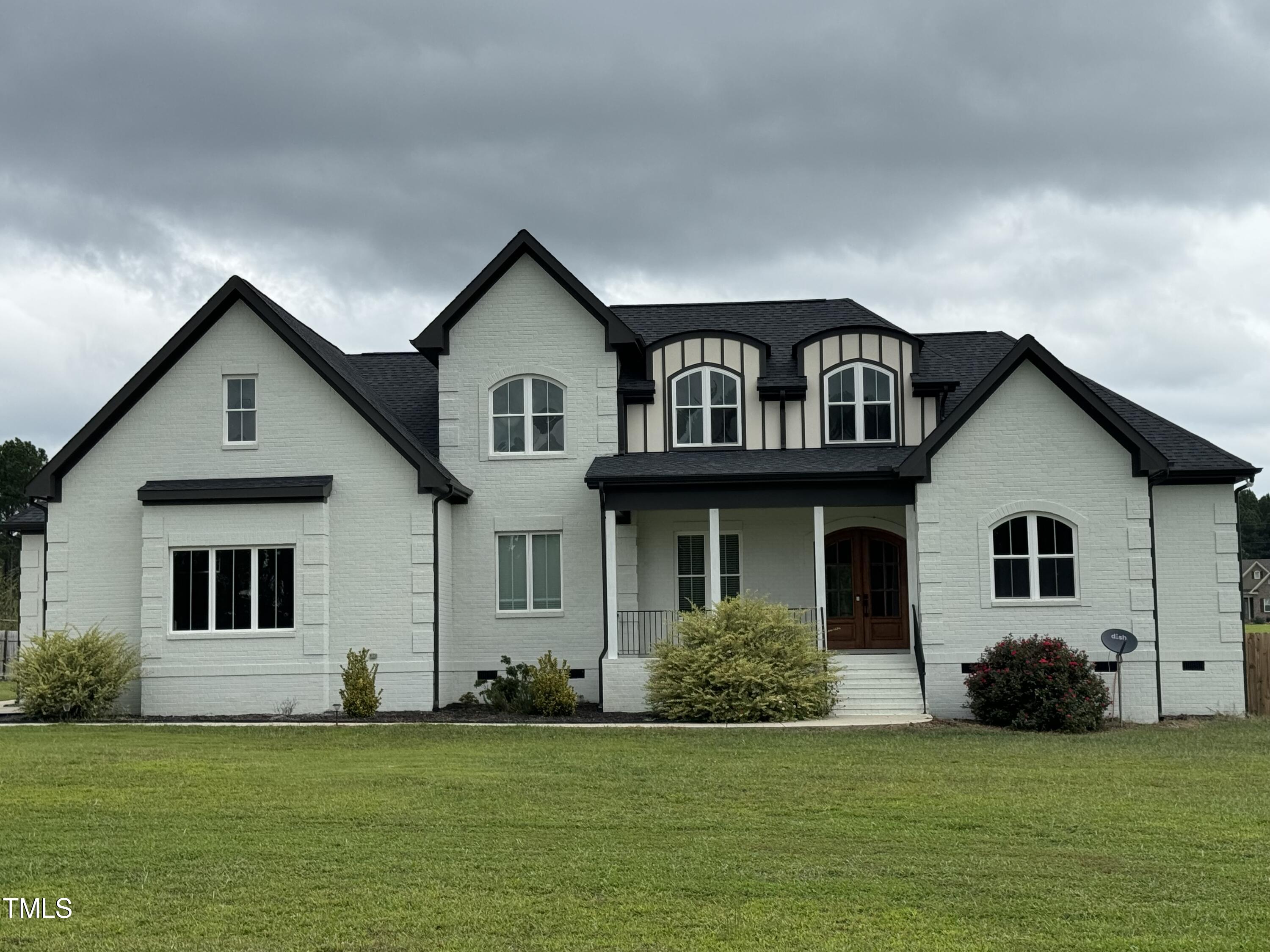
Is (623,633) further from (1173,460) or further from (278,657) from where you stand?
(1173,460)

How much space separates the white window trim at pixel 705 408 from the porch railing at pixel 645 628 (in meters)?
0.74

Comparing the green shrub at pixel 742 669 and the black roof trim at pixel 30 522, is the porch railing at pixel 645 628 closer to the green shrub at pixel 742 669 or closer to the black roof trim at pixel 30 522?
the green shrub at pixel 742 669

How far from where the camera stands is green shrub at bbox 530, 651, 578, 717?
22.3 metres

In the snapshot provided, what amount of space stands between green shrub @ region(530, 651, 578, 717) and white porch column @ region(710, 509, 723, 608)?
2852 mm

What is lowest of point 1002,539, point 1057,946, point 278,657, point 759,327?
point 1057,946

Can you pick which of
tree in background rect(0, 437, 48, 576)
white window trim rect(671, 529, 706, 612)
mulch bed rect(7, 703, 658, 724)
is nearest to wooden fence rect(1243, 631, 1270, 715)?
white window trim rect(671, 529, 706, 612)

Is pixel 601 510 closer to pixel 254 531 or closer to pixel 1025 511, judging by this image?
pixel 254 531

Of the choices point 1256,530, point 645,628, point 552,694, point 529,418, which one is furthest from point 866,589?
point 1256,530

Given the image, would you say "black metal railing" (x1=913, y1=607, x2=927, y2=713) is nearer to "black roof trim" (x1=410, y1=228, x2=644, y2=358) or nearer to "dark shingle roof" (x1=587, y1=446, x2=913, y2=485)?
"dark shingle roof" (x1=587, y1=446, x2=913, y2=485)

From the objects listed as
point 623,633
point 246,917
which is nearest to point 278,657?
point 623,633

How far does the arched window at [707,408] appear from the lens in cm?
2503

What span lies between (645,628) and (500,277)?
23.1 feet

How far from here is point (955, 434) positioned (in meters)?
22.4

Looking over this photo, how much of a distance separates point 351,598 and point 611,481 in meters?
4.88
